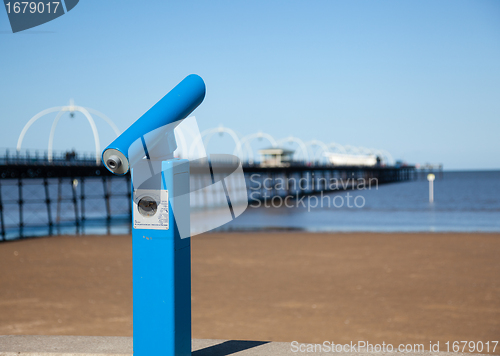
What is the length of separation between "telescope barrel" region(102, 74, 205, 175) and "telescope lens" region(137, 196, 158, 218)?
0.22 metres

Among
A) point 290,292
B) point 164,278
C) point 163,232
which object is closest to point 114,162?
point 163,232

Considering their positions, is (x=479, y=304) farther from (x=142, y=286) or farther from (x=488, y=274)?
(x=142, y=286)

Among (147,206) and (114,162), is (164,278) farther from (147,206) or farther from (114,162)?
(114,162)

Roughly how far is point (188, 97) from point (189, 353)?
4.17 feet

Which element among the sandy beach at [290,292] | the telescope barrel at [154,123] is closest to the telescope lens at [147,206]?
the telescope barrel at [154,123]

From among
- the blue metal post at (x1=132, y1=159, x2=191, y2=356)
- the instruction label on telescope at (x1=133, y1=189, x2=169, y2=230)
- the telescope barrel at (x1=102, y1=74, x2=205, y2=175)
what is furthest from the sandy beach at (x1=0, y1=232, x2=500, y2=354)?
the telescope barrel at (x1=102, y1=74, x2=205, y2=175)

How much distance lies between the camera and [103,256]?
44.2ft

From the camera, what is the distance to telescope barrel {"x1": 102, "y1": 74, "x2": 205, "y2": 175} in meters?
1.97

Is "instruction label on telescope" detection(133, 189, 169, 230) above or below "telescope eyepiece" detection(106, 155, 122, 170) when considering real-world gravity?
below

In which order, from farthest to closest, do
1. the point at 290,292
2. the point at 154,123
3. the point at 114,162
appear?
the point at 290,292 < the point at 154,123 < the point at 114,162

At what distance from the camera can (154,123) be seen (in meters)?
2.09

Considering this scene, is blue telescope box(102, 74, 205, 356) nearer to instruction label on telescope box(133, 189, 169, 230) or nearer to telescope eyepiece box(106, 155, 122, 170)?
instruction label on telescope box(133, 189, 169, 230)

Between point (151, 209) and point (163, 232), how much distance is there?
123mm

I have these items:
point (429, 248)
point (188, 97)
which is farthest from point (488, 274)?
point (188, 97)
